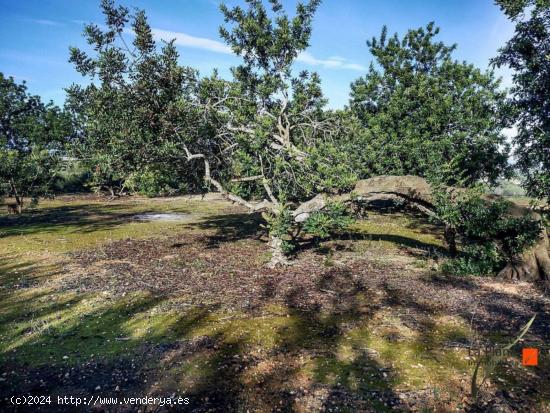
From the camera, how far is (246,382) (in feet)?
25.2

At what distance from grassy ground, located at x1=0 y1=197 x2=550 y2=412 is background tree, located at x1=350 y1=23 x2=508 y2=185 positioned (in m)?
12.3

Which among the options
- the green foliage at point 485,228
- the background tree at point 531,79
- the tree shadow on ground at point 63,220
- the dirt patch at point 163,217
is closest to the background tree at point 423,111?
the background tree at point 531,79

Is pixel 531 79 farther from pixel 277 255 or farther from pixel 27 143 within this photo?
pixel 27 143

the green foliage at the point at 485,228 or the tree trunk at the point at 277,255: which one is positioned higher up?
the green foliage at the point at 485,228

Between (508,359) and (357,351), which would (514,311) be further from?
(357,351)

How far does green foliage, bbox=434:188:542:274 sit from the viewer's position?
1409 centimetres

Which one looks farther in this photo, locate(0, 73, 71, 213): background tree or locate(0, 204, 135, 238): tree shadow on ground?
locate(0, 204, 135, 238): tree shadow on ground

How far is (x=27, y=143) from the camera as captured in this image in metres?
36.8

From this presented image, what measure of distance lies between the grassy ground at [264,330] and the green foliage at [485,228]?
1389 mm

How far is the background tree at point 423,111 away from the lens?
2900 cm

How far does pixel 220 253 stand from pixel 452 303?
12488 mm

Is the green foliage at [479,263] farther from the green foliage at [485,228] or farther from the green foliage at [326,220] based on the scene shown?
the green foliage at [326,220]

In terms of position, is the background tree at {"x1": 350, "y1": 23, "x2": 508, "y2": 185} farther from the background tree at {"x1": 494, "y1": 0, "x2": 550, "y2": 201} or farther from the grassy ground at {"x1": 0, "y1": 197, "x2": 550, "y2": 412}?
the grassy ground at {"x1": 0, "y1": 197, "x2": 550, "y2": 412}

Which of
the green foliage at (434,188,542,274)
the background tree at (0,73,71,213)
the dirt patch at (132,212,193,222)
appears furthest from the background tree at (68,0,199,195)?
the dirt patch at (132,212,193,222)
